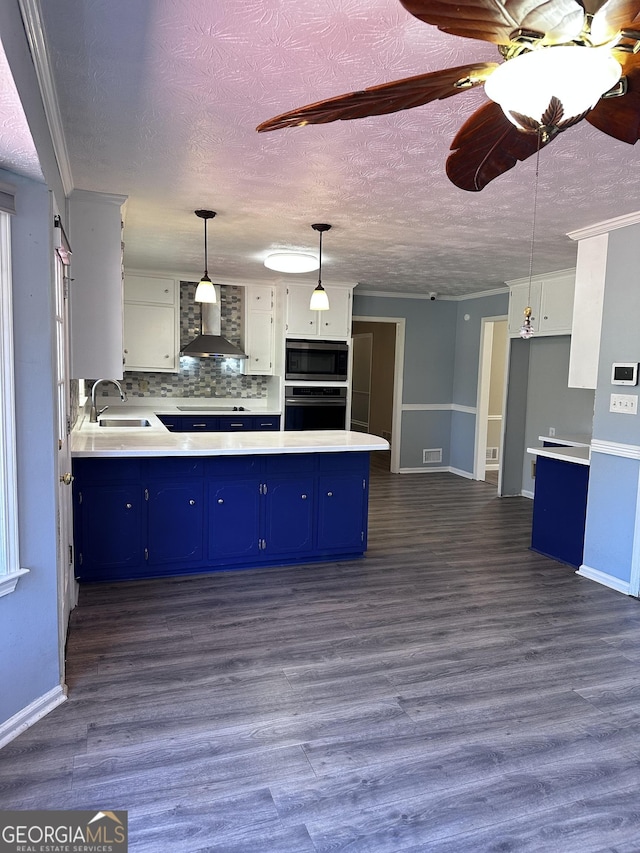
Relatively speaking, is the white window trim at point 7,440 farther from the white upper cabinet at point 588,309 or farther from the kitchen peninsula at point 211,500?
the white upper cabinet at point 588,309

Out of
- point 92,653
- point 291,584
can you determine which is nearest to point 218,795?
point 92,653

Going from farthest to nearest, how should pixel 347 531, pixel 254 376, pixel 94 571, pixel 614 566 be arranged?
pixel 254 376, pixel 347 531, pixel 614 566, pixel 94 571

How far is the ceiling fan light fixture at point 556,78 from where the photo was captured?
→ 1.12 m

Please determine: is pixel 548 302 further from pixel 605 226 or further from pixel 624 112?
Answer: pixel 624 112

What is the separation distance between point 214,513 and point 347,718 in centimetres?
182

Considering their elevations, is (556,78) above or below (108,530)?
above

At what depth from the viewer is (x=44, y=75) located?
1.94 metres

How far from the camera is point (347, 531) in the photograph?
4.21m

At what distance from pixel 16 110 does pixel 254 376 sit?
18.4ft

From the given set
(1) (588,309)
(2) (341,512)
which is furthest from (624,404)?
(2) (341,512)

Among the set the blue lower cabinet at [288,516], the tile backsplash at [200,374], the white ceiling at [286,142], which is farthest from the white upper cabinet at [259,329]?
the blue lower cabinet at [288,516]

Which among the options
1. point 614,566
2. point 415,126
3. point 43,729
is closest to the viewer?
point 43,729

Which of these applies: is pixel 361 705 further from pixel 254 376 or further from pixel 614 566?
pixel 254 376

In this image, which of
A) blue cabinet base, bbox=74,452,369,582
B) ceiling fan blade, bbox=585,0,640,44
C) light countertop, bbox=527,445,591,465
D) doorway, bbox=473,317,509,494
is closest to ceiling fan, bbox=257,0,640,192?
ceiling fan blade, bbox=585,0,640,44
